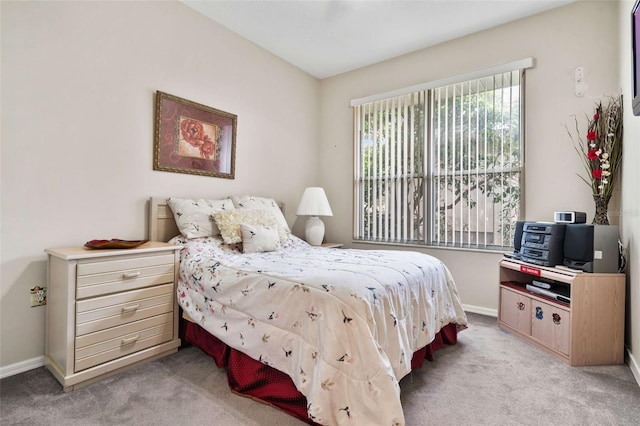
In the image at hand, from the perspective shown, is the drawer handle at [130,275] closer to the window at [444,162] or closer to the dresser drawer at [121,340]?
the dresser drawer at [121,340]

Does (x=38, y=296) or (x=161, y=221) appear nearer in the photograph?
(x=38, y=296)

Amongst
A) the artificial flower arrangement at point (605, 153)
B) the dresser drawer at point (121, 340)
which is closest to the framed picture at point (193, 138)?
the dresser drawer at point (121, 340)

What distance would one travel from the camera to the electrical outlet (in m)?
2.00

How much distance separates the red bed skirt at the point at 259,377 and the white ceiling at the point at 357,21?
2773 mm

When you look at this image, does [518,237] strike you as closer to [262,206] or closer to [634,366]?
[634,366]

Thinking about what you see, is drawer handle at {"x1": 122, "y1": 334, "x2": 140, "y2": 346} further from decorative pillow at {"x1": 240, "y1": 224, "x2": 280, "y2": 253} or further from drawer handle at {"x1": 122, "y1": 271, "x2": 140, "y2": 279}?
decorative pillow at {"x1": 240, "y1": 224, "x2": 280, "y2": 253}

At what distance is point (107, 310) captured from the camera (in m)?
1.88

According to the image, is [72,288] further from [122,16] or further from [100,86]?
[122,16]

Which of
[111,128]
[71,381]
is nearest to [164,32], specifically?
[111,128]

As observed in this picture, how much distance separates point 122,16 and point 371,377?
2961 millimetres

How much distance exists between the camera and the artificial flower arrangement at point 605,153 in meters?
2.33

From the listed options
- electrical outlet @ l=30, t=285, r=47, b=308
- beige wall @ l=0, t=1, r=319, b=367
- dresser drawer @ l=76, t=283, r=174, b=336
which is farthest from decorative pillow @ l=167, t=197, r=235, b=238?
electrical outlet @ l=30, t=285, r=47, b=308

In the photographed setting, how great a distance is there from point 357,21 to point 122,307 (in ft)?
10.1

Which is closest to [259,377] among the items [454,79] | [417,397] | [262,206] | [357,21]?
[417,397]
